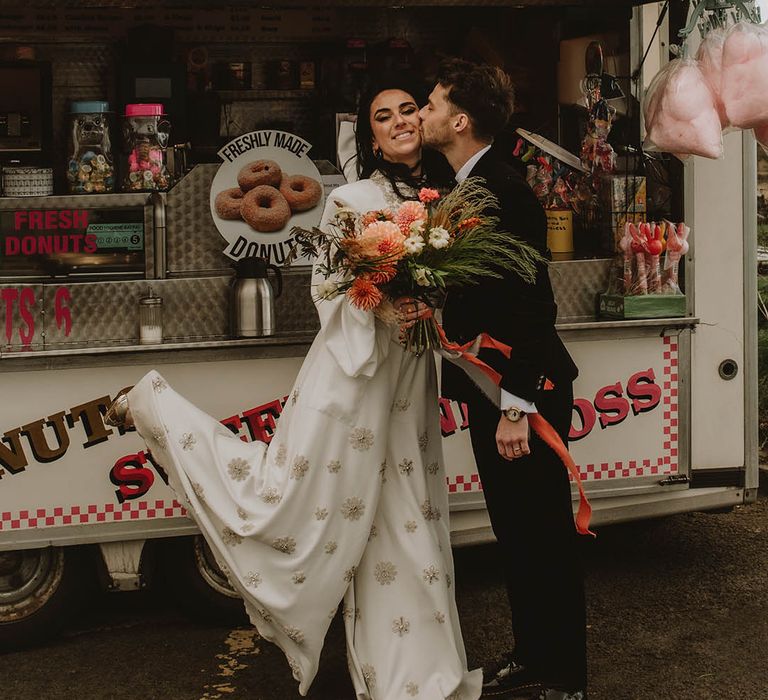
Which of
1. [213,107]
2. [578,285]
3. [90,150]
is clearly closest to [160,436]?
[90,150]

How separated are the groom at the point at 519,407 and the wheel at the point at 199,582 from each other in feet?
4.06

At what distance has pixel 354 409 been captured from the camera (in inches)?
152

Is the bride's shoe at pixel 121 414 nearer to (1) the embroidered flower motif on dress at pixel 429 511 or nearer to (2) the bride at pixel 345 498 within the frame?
(2) the bride at pixel 345 498

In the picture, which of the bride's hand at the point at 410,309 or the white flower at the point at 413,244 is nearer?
the white flower at the point at 413,244

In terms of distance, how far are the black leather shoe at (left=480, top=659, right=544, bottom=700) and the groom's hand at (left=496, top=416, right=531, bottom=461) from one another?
797 mm

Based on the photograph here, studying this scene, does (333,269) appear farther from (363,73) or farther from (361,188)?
(363,73)

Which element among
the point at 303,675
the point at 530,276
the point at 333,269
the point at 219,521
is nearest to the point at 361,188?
the point at 333,269

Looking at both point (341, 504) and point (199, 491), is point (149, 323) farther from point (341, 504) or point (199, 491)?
point (341, 504)

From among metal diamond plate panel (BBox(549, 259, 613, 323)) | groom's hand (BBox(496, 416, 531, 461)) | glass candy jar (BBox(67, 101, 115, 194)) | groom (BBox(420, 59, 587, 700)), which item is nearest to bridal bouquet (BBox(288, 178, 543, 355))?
groom (BBox(420, 59, 587, 700))

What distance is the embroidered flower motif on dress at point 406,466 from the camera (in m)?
3.96

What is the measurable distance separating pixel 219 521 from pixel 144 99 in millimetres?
2125

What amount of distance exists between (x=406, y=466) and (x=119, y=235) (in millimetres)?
1685

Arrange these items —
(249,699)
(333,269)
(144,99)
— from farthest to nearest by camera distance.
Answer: (144,99) → (249,699) → (333,269)

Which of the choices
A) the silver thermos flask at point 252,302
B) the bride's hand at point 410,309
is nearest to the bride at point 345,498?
the bride's hand at point 410,309
